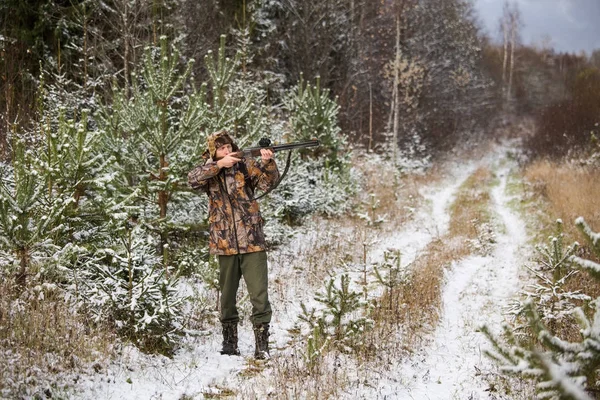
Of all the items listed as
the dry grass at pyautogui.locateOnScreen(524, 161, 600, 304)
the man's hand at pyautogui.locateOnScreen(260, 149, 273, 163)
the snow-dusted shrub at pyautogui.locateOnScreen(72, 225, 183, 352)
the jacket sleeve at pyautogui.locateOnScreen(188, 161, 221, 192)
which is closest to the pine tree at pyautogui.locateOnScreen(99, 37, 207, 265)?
the snow-dusted shrub at pyautogui.locateOnScreen(72, 225, 183, 352)

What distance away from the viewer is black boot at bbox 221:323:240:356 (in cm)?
466

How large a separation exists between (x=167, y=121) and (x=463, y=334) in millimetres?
5230

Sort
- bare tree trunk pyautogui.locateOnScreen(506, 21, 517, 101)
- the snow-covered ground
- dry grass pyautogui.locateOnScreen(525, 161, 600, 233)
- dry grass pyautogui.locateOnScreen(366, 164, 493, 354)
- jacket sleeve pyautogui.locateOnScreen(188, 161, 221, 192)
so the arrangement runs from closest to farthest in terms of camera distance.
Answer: the snow-covered ground < jacket sleeve pyautogui.locateOnScreen(188, 161, 221, 192) < dry grass pyautogui.locateOnScreen(366, 164, 493, 354) < dry grass pyautogui.locateOnScreen(525, 161, 600, 233) < bare tree trunk pyautogui.locateOnScreen(506, 21, 517, 101)

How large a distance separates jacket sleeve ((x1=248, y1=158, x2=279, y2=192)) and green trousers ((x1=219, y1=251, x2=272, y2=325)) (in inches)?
29.4

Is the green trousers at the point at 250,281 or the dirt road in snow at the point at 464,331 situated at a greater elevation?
the green trousers at the point at 250,281

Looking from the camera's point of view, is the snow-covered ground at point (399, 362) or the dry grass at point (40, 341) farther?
the snow-covered ground at point (399, 362)

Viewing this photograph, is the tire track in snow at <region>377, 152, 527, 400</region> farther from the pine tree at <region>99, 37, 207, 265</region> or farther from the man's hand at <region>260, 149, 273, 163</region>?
the pine tree at <region>99, 37, 207, 265</region>

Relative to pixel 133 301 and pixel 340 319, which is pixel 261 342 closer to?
pixel 340 319

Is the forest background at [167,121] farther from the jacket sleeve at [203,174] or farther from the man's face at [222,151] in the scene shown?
the man's face at [222,151]

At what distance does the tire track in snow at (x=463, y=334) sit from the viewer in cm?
423

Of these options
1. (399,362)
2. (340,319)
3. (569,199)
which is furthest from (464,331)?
(569,199)

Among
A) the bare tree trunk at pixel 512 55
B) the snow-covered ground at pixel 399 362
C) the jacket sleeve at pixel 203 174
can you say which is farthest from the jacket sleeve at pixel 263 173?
the bare tree trunk at pixel 512 55

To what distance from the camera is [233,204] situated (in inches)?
181

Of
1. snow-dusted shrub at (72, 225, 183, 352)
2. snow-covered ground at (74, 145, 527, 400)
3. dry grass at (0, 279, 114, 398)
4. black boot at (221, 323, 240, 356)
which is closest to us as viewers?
dry grass at (0, 279, 114, 398)
